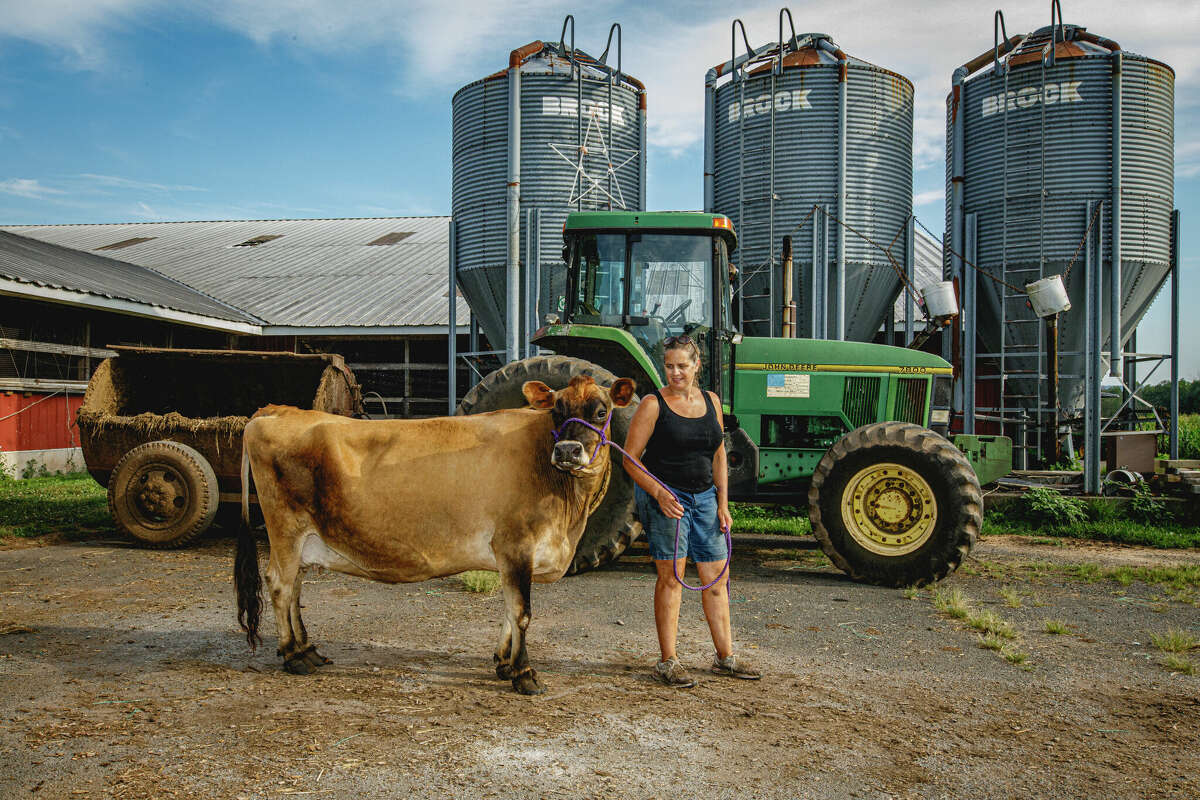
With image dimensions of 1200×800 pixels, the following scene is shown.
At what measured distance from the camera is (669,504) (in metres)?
4.33

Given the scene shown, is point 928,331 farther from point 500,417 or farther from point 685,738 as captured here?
point 685,738

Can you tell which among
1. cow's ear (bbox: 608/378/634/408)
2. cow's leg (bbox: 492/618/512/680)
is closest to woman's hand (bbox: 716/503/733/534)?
cow's ear (bbox: 608/378/634/408)

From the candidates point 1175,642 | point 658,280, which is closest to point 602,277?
point 658,280

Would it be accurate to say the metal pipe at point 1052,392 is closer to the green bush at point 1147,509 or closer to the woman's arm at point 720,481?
the green bush at point 1147,509

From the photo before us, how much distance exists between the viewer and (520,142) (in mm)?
13875

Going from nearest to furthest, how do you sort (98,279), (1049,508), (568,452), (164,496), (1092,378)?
(568,452) < (164,496) < (1049,508) < (1092,378) < (98,279)

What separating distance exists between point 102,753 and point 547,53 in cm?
1325

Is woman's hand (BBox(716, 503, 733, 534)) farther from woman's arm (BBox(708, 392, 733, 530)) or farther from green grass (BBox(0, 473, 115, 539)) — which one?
green grass (BBox(0, 473, 115, 539))

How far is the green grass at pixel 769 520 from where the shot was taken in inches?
381

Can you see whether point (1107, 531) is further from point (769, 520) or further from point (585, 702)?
point (585, 702)

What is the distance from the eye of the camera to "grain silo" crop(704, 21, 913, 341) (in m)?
13.2

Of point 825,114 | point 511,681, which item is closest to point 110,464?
point 511,681

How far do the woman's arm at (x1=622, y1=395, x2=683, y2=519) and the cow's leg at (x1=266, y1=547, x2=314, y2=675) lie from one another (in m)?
1.84

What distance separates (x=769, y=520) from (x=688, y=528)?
19.6ft
